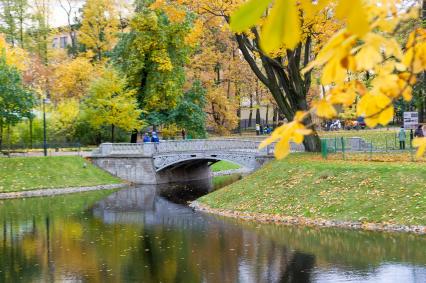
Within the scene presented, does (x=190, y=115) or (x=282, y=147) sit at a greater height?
(x=190, y=115)

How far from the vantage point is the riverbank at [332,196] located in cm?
2247

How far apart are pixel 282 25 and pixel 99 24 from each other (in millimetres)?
63595

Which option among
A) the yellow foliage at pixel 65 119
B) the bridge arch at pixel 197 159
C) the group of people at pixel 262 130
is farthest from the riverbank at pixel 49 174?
the group of people at pixel 262 130

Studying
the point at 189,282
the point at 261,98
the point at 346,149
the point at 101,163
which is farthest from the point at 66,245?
the point at 261,98

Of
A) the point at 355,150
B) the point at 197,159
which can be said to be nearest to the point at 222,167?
the point at 197,159

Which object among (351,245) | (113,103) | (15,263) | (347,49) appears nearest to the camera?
(347,49)

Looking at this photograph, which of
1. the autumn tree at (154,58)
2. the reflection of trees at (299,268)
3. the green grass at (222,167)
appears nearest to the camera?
the reflection of trees at (299,268)

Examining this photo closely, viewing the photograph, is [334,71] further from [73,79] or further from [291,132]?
[73,79]

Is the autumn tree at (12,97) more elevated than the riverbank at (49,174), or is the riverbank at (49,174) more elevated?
the autumn tree at (12,97)

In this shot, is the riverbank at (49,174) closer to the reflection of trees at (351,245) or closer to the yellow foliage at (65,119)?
the yellow foliage at (65,119)

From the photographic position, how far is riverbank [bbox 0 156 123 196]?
38156 millimetres

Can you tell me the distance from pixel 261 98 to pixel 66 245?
4685 centimetres

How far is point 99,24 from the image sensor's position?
207 feet

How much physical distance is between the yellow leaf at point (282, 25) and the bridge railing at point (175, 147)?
35.2 meters
